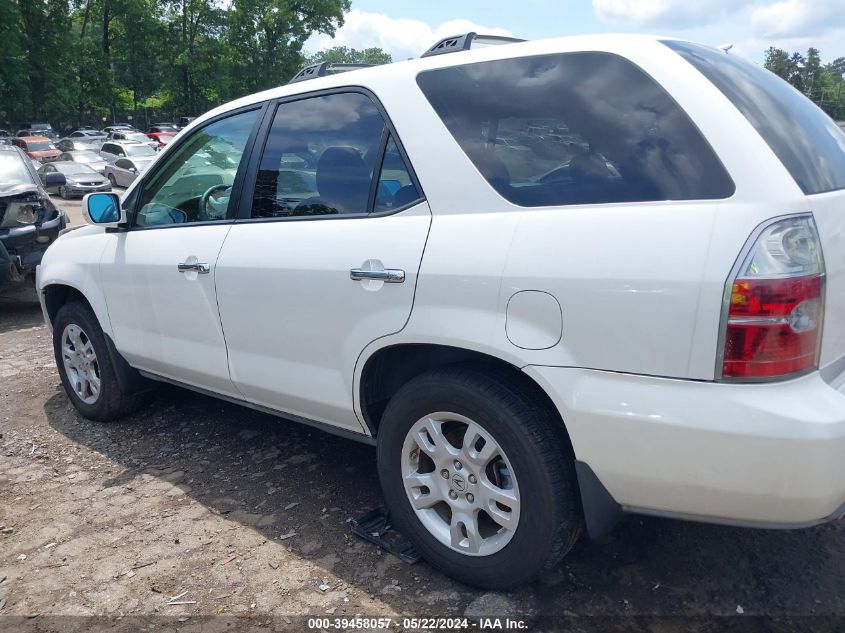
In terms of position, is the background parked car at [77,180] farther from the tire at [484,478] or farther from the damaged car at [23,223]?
the tire at [484,478]

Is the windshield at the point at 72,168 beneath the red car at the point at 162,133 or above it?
beneath

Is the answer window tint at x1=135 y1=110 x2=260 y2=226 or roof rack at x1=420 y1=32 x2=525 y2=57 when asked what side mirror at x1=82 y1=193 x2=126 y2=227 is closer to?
window tint at x1=135 y1=110 x2=260 y2=226

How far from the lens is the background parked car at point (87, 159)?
2459 cm

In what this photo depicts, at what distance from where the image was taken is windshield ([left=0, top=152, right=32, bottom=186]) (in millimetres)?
7742

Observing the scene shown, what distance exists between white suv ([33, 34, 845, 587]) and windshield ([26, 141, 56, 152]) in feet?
105

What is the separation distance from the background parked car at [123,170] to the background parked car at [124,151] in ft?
6.70

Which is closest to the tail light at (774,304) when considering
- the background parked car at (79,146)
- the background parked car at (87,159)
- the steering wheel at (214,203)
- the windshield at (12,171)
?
the steering wheel at (214,203)

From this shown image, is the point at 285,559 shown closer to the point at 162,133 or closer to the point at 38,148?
the point at 38,148

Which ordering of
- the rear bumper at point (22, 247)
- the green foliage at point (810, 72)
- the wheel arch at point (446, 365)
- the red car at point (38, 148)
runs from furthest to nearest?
the green foliage at point (810, 72) → the red car at point (38, 148) → the rear bumper at point (22, 247) → the wheel arch at point (446, 365)

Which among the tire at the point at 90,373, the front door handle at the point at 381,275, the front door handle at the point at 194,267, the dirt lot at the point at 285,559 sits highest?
the front door handle at the point at 381,275

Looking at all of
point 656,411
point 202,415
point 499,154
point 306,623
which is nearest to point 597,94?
point 499,154

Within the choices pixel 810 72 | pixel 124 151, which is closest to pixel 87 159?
pixel 124 151

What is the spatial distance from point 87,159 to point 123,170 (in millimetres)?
3764

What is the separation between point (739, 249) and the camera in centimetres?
188
